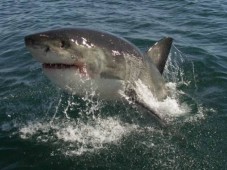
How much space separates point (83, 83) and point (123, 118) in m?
1.94

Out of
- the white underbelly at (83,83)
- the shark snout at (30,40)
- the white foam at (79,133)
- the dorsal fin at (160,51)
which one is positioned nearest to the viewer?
the shark snout at (30,40)

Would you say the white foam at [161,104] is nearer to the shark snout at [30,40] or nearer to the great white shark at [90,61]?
the great white shark at [90,61]

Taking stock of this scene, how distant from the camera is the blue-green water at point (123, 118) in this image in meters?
6.37

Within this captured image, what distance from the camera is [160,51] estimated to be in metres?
7.66

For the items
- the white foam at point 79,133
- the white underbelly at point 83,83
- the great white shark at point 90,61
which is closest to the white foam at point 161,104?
the great white shark at point 90,61

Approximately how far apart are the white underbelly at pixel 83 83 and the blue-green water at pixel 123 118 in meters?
0.28

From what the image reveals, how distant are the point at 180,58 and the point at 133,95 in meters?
4.47

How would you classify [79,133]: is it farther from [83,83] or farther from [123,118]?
[83,83]

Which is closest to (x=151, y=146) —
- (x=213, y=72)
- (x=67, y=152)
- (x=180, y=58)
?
(x=67, y=152)

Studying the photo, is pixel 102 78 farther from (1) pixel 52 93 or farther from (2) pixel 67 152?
(1) pixel 52 93

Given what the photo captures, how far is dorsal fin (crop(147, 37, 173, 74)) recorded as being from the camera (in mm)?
7594

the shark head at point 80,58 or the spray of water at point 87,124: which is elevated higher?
the shark head at point 80,58

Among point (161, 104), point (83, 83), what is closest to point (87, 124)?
point (161, 104)

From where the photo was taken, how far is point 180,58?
10.8 m
